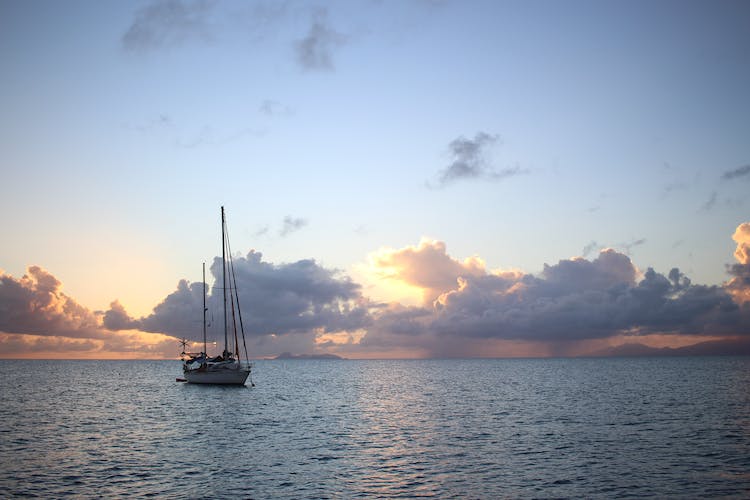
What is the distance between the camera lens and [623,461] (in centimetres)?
3944

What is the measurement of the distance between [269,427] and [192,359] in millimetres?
70548

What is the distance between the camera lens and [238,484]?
33500 millimetres

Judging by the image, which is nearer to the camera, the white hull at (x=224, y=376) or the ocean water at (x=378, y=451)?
the ocean water at (x=378, y=451)

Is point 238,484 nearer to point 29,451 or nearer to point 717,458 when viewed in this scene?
point 29,451

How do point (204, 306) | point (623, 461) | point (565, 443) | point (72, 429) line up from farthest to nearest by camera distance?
point (204, 306) → point (72, 429) → point (565, 443) → point (623, 461)

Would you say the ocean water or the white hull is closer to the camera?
the ocean water

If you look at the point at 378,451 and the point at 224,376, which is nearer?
the point at 378,451

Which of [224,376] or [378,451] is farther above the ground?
[224,376]

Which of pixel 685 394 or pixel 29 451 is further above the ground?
pixel 29 451

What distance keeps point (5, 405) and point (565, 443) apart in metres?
78.9

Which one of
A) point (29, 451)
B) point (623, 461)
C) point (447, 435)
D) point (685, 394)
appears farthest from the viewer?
point (685, 394)

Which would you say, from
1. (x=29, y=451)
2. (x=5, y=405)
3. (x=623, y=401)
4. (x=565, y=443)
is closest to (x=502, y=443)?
(x=565, y=443)

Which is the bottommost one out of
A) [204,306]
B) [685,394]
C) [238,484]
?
[685,394]

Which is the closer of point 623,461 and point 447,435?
point 623,461
